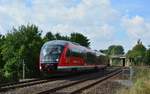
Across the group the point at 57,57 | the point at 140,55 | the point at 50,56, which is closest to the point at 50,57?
Answer: the point at 50,56

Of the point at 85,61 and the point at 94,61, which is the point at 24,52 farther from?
the point at 94,61

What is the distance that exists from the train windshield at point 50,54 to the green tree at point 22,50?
2.95 meters

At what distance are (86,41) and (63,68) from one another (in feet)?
268

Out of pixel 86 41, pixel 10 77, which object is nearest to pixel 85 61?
pixel 10 77

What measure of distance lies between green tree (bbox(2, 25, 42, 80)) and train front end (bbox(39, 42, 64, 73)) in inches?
115

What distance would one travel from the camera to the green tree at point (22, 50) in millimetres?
39000

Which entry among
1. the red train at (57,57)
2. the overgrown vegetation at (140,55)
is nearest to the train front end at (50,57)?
the red train at (57,57)

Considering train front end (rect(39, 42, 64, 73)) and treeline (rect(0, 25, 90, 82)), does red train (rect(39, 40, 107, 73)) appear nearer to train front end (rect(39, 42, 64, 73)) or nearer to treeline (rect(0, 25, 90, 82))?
train front end (rect(39, 42, 64, 73))

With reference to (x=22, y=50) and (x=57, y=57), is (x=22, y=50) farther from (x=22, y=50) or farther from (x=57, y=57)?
(x=57, y=57)

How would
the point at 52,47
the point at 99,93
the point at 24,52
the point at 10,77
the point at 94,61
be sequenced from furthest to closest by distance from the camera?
1. the point at 94,61
2. the point at 24,52
3. the point at 52,47
4. the point at 10,77
5. the point at 99,93

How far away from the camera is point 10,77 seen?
32.8 metres

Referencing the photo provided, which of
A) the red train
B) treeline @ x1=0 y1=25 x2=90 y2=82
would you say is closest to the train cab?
the red train

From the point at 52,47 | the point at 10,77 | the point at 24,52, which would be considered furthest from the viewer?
the point at 24,52

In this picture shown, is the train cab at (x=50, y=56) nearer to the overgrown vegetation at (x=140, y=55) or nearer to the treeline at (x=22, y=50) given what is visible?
the treeline at (x=22, y=50)
